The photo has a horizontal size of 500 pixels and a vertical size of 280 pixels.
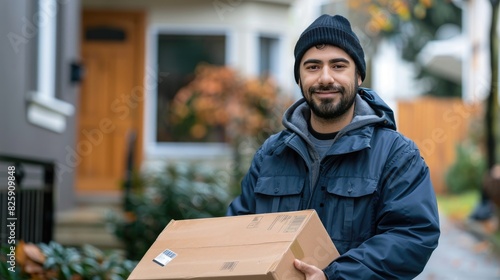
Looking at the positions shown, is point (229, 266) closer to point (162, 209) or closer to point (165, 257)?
point (165, 257)

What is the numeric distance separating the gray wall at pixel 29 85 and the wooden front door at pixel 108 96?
2.53 meters

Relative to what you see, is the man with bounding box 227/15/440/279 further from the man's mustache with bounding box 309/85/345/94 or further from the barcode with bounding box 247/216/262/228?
the barcode with bounding box 247/216/262/228

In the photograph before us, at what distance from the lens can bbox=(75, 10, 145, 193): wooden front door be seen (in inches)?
580

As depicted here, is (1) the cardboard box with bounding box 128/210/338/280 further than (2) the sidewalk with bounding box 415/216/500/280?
No

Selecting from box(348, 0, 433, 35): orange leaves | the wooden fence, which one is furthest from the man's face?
the wooden fence

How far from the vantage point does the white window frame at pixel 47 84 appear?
9.72 meters

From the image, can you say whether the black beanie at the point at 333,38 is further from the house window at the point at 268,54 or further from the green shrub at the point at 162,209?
the house window at the point at 268,54

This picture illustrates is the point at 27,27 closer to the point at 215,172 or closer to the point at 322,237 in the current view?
the point at 215,172

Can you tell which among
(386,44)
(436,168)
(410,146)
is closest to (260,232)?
(410,146)

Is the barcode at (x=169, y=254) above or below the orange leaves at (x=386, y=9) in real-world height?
below

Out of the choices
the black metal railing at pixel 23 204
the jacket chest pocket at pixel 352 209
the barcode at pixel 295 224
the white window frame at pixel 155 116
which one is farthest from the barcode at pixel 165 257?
the white window frame at pixel 155 116

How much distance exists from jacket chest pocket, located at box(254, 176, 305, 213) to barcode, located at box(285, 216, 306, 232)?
27 cm

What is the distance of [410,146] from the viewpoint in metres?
3.41

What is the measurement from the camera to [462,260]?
11.6m
